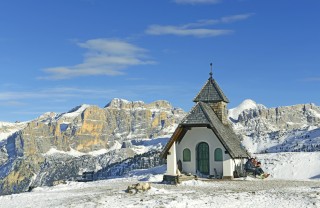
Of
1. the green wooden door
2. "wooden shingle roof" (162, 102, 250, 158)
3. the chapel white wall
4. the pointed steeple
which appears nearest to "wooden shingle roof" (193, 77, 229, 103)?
the pointed steeple

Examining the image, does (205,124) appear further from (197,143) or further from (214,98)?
(214,98)

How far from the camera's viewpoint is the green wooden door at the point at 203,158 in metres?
54.3

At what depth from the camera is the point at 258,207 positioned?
29.7m

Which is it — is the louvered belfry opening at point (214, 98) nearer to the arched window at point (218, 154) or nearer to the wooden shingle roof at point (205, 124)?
the wooden shingle roof at point (205, 124)

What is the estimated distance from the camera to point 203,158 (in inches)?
2149

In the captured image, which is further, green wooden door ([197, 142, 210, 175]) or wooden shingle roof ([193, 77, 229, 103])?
wooden shingle roof ([193, 77, 229, 103])

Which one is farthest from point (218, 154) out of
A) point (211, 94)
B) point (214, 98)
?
point (211, 94)

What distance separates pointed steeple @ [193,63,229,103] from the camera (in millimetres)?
59344

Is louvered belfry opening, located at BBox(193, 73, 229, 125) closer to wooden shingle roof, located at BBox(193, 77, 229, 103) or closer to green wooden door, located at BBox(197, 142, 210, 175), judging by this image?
wooden shingle roof, located at BBox(193, 77, 229, 103)

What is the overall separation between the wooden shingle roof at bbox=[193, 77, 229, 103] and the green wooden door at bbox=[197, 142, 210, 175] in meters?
6.98

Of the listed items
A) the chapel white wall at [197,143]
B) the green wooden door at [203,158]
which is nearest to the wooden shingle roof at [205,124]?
the chapel white wall at [197,143]

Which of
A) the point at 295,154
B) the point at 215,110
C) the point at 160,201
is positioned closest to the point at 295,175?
the point at 295,154

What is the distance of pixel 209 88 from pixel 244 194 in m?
28.3

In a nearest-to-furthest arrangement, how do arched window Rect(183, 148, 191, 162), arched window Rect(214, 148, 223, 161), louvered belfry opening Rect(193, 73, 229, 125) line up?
arched window Rect(214, 148, 223, 161) → arched window Rect(183, 148, 191, 162) → louvered belfry opening Rect(193, 73, 229, 125)
